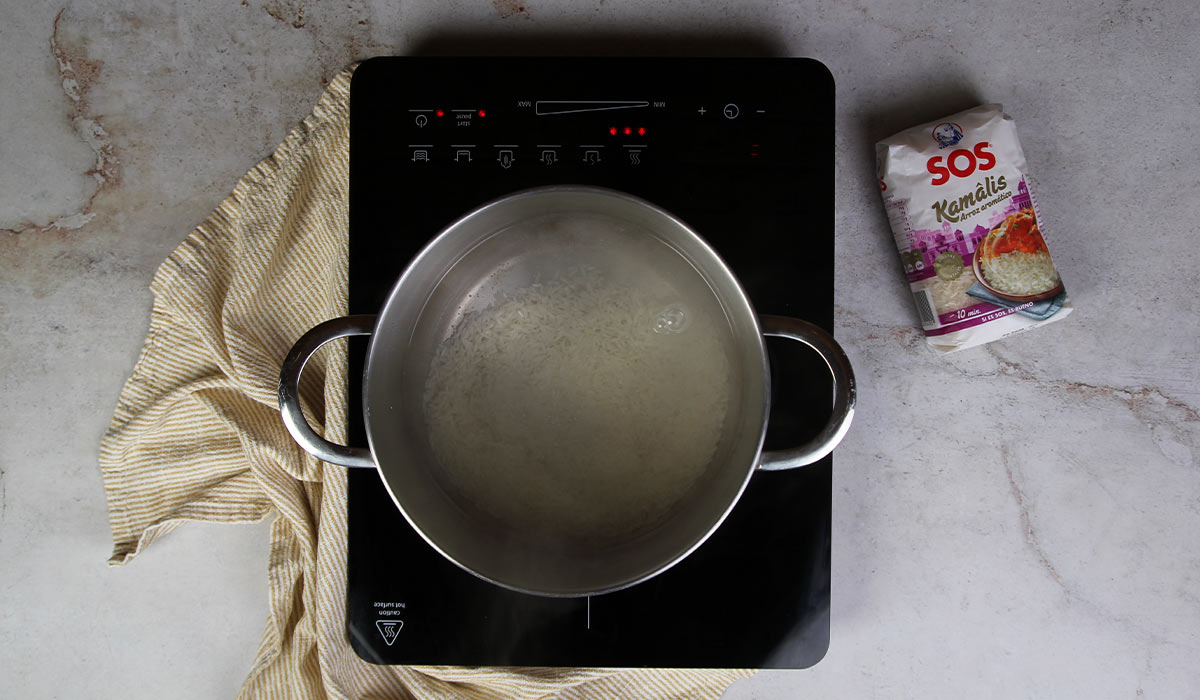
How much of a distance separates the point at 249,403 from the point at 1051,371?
668mm

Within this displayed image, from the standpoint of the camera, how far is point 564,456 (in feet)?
1.87

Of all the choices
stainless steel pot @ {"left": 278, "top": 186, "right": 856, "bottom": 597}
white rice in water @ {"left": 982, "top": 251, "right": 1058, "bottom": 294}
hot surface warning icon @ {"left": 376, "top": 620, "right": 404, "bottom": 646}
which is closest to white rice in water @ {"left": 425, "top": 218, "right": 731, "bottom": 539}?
stainless steel pot @ {"left": 278, "top": 186, "right": 856, "bottom": 597}

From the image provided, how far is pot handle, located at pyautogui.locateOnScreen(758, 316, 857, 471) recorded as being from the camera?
0.46 meters

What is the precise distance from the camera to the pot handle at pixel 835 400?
18.3 inches

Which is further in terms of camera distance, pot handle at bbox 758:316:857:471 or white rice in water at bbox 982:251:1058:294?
white rice in water at bbox 982:251:1058:294

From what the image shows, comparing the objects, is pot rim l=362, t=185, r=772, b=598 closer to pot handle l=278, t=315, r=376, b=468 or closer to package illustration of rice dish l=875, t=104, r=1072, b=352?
pot handle l=278, t=315, r=376, b=468

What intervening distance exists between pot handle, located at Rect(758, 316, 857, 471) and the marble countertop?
187 mm

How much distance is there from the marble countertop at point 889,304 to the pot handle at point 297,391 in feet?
0.82

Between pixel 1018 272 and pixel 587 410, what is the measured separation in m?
0.34

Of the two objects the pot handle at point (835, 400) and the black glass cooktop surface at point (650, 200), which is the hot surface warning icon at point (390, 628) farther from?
the pot handle at point (835, 400)

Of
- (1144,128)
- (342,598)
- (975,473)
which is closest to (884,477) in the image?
(975,473)

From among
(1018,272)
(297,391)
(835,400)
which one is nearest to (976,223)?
(1018,272)

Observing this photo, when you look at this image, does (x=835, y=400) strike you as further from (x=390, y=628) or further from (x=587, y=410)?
(x=390, y=628)

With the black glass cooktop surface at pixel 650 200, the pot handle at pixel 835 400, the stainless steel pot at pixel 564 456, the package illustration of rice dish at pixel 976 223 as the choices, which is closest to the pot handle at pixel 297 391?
the stainless steel pot at pixel 564 456
